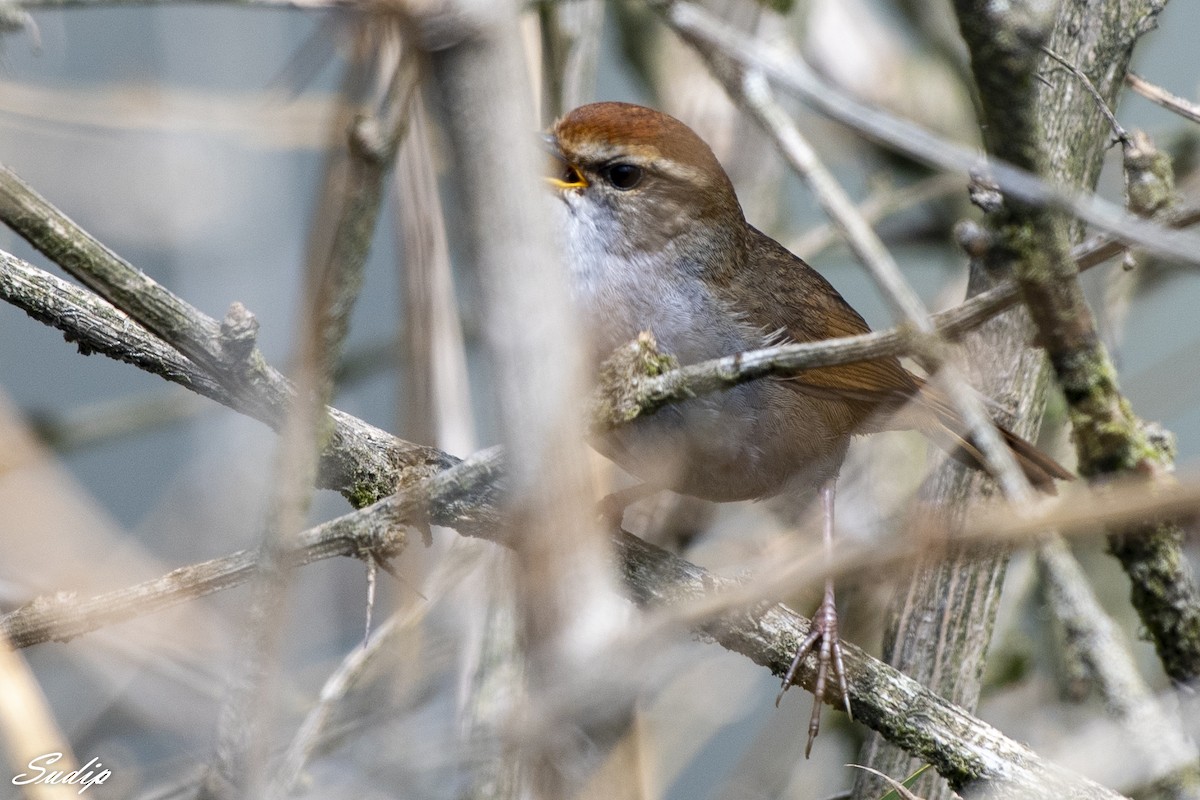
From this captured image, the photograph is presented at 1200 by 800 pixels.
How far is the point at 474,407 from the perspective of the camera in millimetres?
4824

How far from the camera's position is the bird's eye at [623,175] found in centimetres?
321

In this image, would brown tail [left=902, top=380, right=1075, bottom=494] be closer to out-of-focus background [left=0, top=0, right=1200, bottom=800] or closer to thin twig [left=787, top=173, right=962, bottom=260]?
out-of-focus background [left=0, top=0, right=1200, bottom=800]

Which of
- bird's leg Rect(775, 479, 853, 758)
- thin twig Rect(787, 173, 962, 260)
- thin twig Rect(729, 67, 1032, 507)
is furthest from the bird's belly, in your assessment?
thin twig Rect(787, 173, 962, 260)

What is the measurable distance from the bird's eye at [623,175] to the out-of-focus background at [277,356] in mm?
573

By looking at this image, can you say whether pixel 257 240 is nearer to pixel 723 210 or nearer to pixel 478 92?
pixel 723 210

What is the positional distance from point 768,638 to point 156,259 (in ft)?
11.1

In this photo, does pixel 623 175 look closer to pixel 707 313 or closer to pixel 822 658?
pixel 707 313

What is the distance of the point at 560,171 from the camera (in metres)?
3.24

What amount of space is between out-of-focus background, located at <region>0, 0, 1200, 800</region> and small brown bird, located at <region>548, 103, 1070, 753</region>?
488 mm

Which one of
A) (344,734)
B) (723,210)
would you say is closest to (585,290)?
(723,210)

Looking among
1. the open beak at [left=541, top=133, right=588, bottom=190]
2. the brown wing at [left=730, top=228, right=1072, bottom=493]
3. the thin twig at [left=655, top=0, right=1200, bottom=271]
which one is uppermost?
the open beak at [left=541, top=133, right=588, bottom=190]

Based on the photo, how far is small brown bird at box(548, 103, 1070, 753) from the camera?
3.01 meters

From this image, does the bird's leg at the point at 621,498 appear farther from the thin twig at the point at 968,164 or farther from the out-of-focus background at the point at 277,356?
the thin twig at the point at 968,164

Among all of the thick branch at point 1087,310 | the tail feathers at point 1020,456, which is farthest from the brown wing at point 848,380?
the thick branch at point 1087,310
